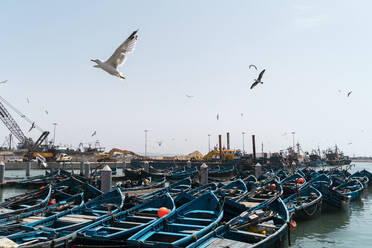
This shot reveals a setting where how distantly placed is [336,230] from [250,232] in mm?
8904

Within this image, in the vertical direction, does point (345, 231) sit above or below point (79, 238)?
below

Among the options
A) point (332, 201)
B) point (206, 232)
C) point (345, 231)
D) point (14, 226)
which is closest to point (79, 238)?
point (14, 226)

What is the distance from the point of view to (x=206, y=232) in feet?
35.1

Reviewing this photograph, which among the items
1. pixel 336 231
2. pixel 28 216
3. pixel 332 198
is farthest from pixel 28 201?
pixel 332 198

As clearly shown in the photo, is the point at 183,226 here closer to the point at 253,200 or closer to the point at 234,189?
the point at 253,200

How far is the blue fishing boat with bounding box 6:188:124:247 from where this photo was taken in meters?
9.54

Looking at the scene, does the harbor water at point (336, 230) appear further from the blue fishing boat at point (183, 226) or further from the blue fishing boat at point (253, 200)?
the blue fishing boat at point (183, 226)

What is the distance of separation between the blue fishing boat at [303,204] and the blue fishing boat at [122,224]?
8.05 meters

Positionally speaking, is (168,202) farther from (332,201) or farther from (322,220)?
(332,201)

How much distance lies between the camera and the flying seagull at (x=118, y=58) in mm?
9381

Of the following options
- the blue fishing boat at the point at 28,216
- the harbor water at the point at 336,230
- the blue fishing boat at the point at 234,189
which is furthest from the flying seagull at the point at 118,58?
the harbor water at the point at 336,230

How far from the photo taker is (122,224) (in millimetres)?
12039

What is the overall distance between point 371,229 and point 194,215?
1220 centimetres

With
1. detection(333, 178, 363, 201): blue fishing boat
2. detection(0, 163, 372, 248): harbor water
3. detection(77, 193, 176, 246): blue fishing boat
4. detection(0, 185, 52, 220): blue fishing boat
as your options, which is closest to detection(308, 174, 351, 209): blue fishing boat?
detection(0, 163, 372, 248): harbor water
